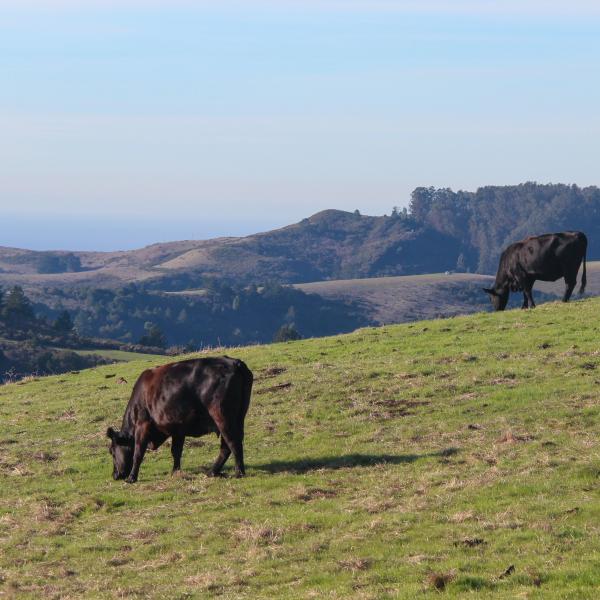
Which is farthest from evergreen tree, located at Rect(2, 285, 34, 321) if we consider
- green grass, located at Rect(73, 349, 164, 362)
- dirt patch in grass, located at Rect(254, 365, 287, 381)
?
dirt patch in grass, located at Rect(254, 365, 287, 381)

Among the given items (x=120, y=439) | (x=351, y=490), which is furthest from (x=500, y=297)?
(x=351, y=490)

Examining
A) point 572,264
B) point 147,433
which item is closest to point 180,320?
point 572,264

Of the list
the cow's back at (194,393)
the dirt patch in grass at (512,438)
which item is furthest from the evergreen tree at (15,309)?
the dirt patch in grass at (512,438)

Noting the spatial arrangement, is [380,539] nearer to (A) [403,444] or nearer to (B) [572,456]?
(B) [572,456]

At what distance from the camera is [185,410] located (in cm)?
1794

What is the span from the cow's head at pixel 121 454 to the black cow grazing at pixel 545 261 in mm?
17141

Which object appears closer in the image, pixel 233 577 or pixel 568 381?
pixel 233 577

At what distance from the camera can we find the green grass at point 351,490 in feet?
38.3

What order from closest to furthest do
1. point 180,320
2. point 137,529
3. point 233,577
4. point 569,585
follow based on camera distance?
point 569,585, point 233,577, point 137,529, point 180,320

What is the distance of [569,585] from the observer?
1020 centimetres

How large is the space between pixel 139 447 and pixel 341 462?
3438mm

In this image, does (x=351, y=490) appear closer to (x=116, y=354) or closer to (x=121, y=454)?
(x=121, y=454)

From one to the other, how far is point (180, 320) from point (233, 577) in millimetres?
171927

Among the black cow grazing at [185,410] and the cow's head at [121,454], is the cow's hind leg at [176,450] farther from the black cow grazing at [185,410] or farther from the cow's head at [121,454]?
the cow's head at [121,454]
